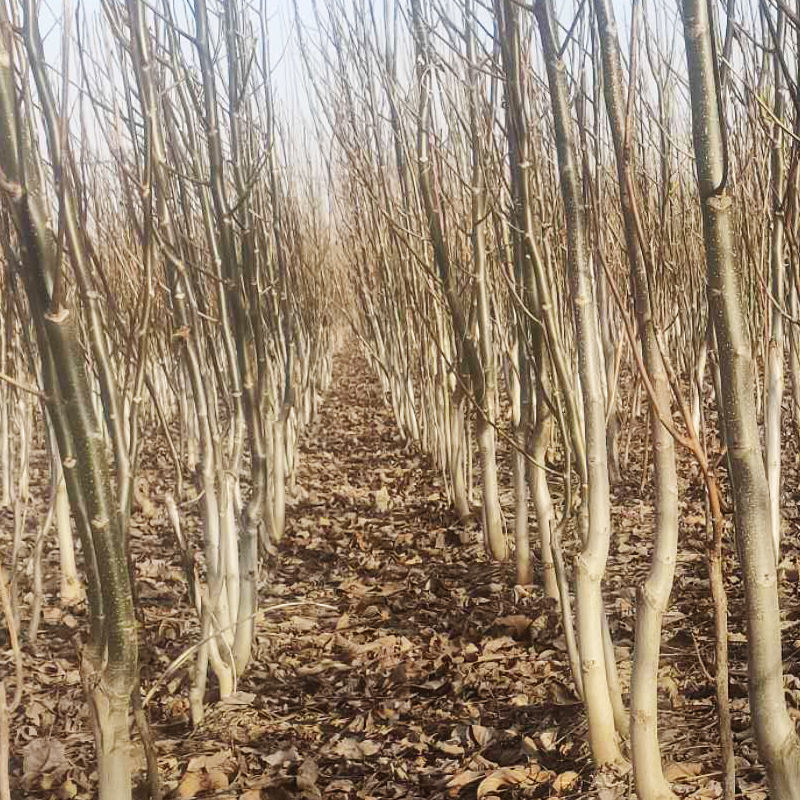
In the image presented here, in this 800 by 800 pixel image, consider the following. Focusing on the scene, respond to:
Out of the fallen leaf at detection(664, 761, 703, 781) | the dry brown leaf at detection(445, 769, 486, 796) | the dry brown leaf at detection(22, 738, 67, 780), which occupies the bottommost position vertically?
the dry brown leaf at detection(445, 769, 486, 796)

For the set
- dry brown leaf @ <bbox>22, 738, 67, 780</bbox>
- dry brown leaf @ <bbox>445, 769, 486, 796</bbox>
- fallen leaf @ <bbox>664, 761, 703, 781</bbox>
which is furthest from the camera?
dry brown leaf @ <bbox>22, 738, 67, 780</bbox>

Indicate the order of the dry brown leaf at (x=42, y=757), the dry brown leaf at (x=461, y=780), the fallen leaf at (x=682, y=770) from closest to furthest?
the fallen leaf at (x=682, y=770), the dry brown leaf at (x=461, y=780), the dry brown leaf at (x=42, y=757)

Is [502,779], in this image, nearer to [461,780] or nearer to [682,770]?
[461,780]

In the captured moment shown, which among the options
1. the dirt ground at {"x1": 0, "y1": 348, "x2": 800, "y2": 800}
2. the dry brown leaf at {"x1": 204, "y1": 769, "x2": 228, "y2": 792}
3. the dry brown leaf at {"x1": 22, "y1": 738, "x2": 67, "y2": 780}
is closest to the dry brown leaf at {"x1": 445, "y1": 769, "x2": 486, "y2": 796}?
the dirt ground at {"x1": 0, "y1": 348, "x2": 800, "y2": 800}

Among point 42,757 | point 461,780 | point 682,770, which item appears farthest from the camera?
point 42,757

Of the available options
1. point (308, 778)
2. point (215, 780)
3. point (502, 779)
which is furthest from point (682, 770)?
point (215, 780)

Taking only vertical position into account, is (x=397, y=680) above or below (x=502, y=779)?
above

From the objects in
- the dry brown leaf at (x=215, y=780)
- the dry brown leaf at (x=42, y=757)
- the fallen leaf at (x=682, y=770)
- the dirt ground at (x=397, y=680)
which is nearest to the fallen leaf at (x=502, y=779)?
the dirt ground at (x=397, y=680)

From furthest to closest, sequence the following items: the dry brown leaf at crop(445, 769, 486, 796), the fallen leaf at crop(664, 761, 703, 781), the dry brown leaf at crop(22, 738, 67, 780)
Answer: the dry brown leaf at crop(22, 738, 67, 780)
the dry brown leaf at crop(445, 769, 486, 796)
the fallen leaf at crop(664, 761, 703, 781)

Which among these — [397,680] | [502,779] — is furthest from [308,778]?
[397,680]

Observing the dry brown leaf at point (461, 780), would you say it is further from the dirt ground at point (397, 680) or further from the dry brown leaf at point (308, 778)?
the dry brown leaf at point (308, 778)

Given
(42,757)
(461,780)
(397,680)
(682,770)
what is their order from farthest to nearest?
(397,680), (42,757), (461,780), (682,770)

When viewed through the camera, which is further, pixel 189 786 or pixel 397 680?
pixel 397 680

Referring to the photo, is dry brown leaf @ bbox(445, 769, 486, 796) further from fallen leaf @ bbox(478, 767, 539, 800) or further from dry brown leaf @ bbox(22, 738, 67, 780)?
dry brown leaf @ bbox(22, 738, 67, 780)
